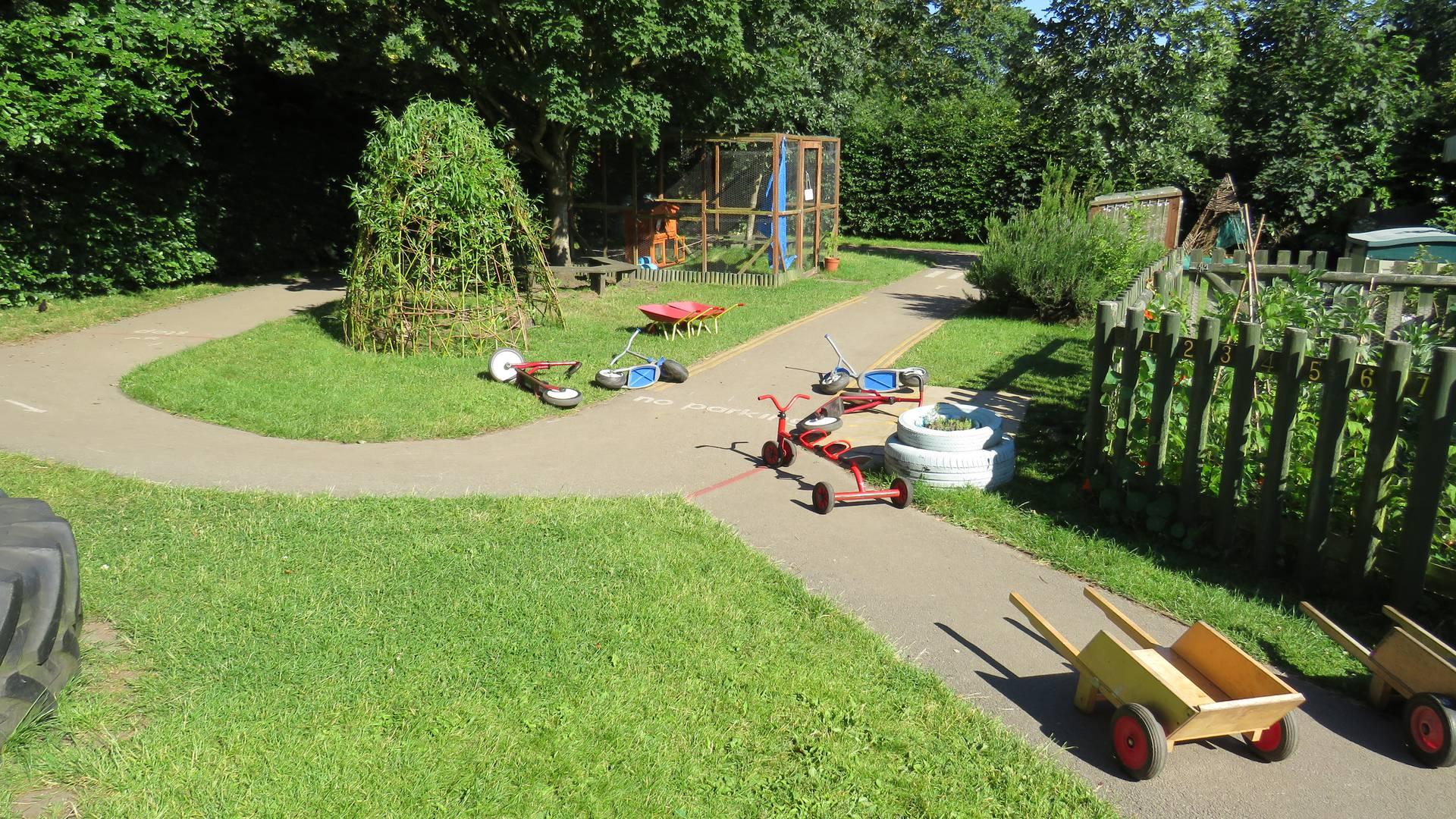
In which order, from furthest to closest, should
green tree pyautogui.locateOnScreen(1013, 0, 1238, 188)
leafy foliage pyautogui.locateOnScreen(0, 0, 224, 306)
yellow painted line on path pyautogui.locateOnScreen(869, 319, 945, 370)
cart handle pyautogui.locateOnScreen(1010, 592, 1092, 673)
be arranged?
green tree pyautogui.locateOnScreen(1013, 0, 1238, 188) → leafy foliage pyautogui.locateOnScreen(0, 0, 224, 306) → yellow painted line on path pyautogui.locateOnScreen(869, 319, 945, 370) → cart handle pyautogui.locateOnScreen(1010, 592, 1092, 673)

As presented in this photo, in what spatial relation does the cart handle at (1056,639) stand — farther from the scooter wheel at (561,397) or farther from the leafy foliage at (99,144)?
the leafy foliage at (99,144)

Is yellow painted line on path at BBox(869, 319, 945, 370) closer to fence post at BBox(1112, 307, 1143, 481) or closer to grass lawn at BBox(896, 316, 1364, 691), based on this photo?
grass lawn at BBox(896, 316, 1364, 691)

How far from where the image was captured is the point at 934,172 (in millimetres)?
28578

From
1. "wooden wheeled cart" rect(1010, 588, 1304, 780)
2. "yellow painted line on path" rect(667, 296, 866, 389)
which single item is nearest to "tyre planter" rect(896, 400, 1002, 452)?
"wooden wheeled cart" rect(1010, 588, 1304, 780)

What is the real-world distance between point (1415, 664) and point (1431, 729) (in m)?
0.28

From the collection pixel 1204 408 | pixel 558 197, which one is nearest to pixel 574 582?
pixel 1204 408

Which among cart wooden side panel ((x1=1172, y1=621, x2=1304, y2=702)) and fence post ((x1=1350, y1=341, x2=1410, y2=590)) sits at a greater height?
fence post ((x1=1350, y1=341, x2=1410, y2=590))

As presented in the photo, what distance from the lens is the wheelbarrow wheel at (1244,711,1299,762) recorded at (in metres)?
4.17

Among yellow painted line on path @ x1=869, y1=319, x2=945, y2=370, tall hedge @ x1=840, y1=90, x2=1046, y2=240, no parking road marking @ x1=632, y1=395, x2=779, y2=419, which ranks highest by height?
tall hedge @ x1=840, y1=90, x2=1046, y2=240

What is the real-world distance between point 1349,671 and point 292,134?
19.2 metres

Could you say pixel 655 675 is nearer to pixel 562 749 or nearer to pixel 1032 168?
pixel 562 749

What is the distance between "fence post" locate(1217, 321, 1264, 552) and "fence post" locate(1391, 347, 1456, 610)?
91 centimetres

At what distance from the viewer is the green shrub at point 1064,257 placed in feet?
48.3

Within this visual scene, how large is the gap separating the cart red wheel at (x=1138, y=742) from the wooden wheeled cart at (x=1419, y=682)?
112cm
